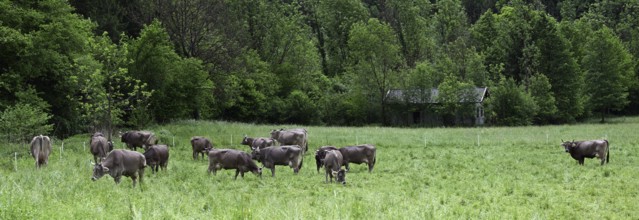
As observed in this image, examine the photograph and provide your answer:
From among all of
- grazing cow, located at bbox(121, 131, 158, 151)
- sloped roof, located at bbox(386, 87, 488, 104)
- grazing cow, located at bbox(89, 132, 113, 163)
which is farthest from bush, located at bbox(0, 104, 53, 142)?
sloped roof, located at bbox(386, 87, 488, 104)

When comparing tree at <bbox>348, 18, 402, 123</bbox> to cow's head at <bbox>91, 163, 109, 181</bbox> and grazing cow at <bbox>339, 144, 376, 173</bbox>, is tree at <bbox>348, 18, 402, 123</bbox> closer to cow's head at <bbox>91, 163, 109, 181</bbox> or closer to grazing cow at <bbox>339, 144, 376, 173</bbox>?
grazing cow at <bbox>339, 144, 376, 173</bbox>

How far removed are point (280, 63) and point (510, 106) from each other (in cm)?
2762

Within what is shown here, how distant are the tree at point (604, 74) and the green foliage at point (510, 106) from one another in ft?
47.6

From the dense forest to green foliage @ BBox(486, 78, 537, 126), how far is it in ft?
0.49

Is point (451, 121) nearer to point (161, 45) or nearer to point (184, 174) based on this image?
point (161, 45)

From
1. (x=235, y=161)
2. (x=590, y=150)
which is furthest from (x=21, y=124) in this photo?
(x=590, y=150)

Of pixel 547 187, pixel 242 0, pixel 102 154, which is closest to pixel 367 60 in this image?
pixel 242 0

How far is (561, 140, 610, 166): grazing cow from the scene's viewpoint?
976 inches

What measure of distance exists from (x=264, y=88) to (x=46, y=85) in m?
30.7

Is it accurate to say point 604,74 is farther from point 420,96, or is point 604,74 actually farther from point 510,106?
point 420,96

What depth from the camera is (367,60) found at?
68.0 meters

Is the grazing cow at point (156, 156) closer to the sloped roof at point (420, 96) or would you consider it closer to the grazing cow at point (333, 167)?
the grazing cow at point (333, 167)

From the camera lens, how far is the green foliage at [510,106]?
203ft

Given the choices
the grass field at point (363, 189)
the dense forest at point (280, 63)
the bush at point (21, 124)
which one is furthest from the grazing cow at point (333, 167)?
the bush at point (21, 124)
